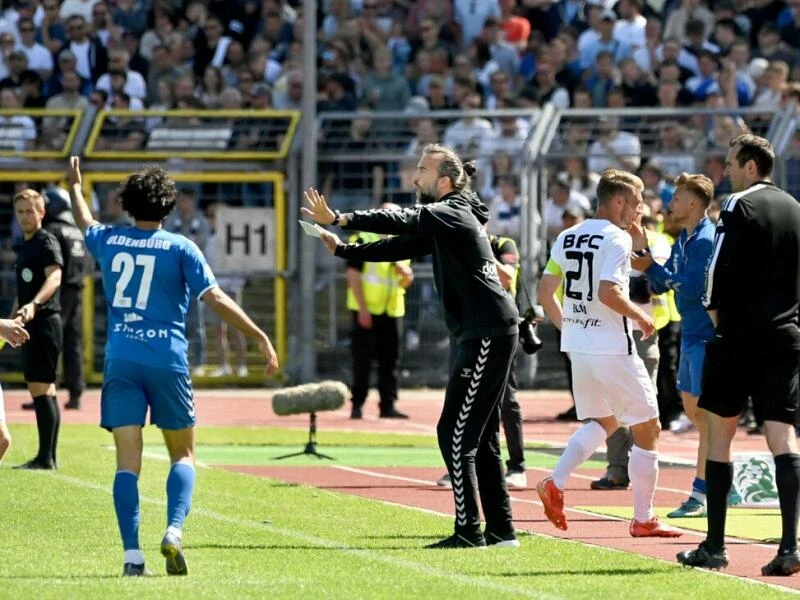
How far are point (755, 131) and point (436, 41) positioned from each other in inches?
221

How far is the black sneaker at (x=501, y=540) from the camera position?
981 centimetres

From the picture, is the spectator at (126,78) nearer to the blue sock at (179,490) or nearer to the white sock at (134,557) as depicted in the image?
the blue sock at (179,490)

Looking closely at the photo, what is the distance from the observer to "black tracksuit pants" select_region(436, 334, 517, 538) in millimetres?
9766

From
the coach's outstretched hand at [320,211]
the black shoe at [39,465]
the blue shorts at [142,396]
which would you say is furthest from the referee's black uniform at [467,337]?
the black shoe at [39,465]

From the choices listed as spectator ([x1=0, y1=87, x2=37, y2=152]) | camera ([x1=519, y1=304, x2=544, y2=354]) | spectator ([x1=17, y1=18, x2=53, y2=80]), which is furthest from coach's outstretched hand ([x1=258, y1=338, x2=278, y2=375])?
spectator ([x1=17, y1=18, x2=53, y2=80])

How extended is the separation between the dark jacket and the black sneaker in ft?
3.60

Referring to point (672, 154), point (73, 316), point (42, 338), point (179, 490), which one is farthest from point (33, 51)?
point (179, 490)

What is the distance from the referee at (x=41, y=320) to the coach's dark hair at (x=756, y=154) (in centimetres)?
626

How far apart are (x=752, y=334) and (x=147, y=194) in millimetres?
3036

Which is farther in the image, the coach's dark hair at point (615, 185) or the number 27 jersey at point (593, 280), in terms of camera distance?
the coach's dark hair at point (615, 185)

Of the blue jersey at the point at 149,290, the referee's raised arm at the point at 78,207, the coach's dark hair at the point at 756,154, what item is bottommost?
the blue jersey at the point at 149,290

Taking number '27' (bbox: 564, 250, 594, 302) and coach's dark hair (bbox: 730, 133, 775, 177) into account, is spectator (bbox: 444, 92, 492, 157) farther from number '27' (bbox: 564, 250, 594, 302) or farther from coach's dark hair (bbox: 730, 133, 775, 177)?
coach's dark hair (bbox: 730, 133, 775, 177)

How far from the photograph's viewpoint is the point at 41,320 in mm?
13992

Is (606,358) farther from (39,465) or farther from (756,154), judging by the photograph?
(39,465)
